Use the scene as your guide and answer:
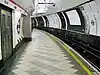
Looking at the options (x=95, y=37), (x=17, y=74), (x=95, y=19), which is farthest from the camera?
(x=95, y=19)

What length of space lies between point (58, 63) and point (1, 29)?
8.62 feet

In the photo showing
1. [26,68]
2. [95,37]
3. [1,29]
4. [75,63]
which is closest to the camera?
[1,29]

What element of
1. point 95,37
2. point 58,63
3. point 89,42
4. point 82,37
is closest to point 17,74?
point 58,63

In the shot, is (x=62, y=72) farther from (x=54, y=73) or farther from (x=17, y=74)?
(x=17, y=74)

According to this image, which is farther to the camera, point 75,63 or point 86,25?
point 86,25

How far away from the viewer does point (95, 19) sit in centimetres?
997

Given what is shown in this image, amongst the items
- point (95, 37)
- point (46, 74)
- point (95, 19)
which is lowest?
point (46, 74)

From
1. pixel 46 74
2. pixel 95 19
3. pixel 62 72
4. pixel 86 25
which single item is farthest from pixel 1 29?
pixel 86 25

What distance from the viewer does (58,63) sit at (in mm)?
6418

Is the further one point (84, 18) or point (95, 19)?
point (84, 18)

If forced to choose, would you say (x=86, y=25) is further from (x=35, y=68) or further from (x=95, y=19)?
(x=35, y=68)

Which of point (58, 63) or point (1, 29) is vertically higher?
point (1, 29)

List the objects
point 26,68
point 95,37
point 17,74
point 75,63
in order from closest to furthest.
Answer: point 17,74
point 26,68
point 75,63
point 95,37

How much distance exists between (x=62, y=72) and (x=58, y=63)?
1138 millimetres
